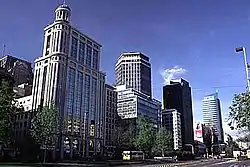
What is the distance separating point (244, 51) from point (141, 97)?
160 meters

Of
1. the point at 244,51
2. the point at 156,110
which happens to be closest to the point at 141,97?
the point at 156,110

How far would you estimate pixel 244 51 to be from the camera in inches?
997

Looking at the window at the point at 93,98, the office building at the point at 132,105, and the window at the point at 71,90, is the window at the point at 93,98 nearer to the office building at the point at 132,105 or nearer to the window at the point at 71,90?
the window at the point at 71,90

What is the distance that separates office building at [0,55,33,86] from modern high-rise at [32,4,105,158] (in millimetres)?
36622

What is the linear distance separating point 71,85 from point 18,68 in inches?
2230

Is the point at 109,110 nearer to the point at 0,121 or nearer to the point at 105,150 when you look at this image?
the point at 105,150

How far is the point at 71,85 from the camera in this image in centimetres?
13700

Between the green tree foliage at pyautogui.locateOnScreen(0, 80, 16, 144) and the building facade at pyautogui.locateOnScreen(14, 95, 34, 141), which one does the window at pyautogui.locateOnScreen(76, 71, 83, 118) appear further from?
the green tree foliage at pyautogui.locateOnScreen(0, 80, 16, 144)

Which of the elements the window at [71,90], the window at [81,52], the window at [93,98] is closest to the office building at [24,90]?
the window at [71,90]

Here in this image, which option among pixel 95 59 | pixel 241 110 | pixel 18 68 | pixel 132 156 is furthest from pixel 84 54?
pixel 241 110

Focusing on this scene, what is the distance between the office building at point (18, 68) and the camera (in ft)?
573

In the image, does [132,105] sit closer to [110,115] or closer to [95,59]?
[110,115]

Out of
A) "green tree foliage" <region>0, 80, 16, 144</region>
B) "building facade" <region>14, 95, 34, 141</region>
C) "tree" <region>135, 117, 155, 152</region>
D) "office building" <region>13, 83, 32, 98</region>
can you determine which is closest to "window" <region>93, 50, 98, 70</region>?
"building facade" <region>14, 95, 34, 141</region>

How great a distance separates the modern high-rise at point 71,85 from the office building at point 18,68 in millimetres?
36622
